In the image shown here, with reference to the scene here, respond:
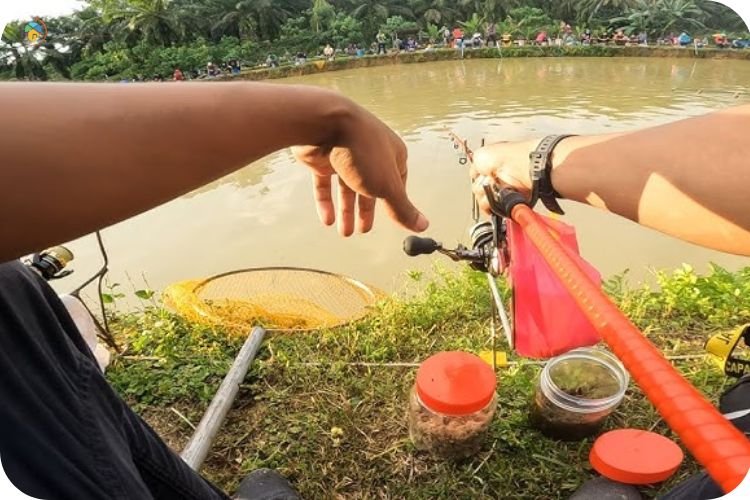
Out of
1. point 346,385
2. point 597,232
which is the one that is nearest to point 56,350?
point 346,385

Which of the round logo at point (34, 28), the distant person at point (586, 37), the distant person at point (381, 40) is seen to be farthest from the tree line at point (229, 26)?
the distant person at point (586, 37)

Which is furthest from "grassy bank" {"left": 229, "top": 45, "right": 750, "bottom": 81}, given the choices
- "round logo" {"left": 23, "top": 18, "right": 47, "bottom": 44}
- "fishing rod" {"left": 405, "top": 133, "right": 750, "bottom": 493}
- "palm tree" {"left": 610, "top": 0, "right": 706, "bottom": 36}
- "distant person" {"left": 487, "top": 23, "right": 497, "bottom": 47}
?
"fishing rod" {"left": 405, "top": 133, "right": 750, "bottom": 493}

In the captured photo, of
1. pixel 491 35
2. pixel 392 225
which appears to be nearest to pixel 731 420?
pixel 392 225

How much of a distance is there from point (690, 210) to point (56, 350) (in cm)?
97

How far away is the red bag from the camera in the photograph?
1.22 metres

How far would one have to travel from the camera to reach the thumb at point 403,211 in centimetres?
70

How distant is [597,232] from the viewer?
4.08 metres

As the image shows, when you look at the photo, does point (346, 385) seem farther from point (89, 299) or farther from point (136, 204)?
point (89, 299)

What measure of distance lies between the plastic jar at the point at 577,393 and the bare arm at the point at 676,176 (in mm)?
738

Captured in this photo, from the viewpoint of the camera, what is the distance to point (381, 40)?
11.5m

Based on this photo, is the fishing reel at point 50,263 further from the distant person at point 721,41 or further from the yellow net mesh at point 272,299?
the distant person at point 721,41

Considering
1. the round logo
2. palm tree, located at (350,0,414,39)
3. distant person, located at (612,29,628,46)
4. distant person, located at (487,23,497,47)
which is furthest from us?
distant person, located at (612,29,628,46)

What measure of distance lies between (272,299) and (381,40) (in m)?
10.1

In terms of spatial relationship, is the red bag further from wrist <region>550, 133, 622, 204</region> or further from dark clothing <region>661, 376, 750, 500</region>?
dark clothing <region>661, 376, 750, 500</region>
